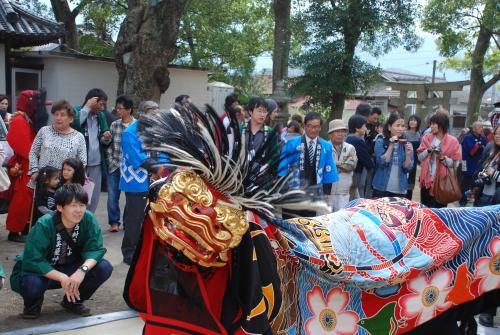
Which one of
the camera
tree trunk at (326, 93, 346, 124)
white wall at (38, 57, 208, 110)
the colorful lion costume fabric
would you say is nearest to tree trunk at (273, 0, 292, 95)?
tree trunk at (326, 93, 346, 124)

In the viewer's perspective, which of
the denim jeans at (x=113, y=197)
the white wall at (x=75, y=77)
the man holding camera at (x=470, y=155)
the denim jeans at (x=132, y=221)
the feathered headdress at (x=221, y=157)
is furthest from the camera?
the white wall at (x=75, y=77)

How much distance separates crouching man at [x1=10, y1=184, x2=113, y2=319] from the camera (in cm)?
397

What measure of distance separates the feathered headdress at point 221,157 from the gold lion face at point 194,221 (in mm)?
106

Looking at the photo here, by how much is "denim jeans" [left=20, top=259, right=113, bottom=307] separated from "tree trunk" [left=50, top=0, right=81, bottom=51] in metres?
13.9

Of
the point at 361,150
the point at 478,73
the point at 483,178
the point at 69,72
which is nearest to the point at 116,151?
the point at 361,150

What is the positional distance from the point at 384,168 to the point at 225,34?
57.9 feet

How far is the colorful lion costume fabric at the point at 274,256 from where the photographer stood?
2.43 m

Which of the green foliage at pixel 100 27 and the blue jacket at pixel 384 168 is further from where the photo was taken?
the green foliage at pixel 100 27

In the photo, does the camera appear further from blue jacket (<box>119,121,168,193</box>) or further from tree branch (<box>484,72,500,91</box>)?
tree branch (<box>484,72,500,91</box>)

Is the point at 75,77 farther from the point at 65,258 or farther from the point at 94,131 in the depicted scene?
the point at 65,258

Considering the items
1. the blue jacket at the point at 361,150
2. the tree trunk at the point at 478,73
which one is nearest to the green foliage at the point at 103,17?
the tree trunk at the point at 478,73

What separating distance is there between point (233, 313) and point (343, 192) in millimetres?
3774

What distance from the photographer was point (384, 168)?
6.51 meters

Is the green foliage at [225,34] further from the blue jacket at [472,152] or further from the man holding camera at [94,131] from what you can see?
the man holding camera at [94,131]
